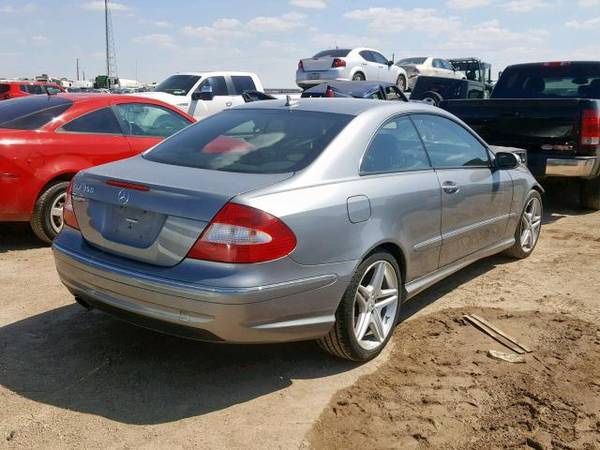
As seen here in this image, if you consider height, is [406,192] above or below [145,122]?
below

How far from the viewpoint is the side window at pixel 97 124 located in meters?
6.28

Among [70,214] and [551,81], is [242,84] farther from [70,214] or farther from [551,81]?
[70,214]

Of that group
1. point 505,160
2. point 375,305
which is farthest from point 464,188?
point 375,305

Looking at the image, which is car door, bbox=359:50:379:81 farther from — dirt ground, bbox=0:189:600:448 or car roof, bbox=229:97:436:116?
dirt ground, bbox=0:189:600:448

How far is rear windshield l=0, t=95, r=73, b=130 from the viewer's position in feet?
19.7

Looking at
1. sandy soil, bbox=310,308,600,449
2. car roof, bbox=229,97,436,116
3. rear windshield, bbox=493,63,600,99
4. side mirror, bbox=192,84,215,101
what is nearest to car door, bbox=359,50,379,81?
side mirror, bbox=192,84,215,101

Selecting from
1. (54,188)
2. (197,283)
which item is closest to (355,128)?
(197,283)

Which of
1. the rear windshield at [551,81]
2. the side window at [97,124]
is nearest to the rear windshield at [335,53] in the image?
the rear windshield at [551,81]

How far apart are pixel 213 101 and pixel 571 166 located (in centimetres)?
829

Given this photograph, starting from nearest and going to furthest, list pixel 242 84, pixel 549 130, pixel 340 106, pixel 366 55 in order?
pixel 340 106 → pixel 549 130 → pixel 242 84 → pixel 366 55

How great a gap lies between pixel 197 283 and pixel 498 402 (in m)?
1.63

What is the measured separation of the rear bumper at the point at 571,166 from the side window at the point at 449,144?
8.59 feet

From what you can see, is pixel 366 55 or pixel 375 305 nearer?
pixel 375 305

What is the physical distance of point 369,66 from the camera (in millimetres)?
19375
